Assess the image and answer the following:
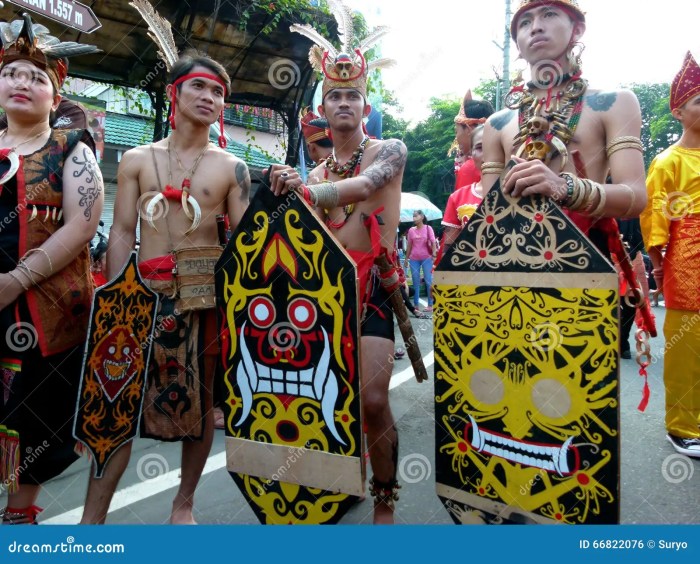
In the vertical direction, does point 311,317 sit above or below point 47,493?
above

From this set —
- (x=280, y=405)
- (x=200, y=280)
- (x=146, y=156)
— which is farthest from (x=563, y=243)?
(x=146, y=156)

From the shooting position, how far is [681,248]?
3199 mm

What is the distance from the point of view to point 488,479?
1764 mm

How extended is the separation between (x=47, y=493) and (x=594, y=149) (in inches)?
117

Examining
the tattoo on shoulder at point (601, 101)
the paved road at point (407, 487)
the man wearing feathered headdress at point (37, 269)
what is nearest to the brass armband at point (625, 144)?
the tattoo on shoulder at point (601, 101)

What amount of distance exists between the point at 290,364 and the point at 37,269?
42.0 inches

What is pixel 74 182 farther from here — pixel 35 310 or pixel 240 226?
pixel 240 226

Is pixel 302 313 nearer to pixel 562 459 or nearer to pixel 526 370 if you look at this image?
pixel 526 370

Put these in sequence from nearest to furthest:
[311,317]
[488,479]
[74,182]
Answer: [488,479] → [311,317] → [74,182]

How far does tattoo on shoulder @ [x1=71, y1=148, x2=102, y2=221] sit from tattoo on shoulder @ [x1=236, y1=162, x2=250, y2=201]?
0.57m

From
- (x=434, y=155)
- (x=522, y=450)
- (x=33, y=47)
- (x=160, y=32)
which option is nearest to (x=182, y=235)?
(x=33, y=47)

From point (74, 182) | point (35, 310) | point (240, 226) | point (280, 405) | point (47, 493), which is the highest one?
point (74, 182)

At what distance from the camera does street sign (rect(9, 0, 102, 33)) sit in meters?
3.18

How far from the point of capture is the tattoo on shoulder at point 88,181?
88.8 inches
